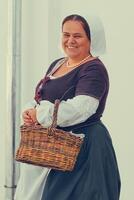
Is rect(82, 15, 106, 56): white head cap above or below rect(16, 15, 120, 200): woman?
above

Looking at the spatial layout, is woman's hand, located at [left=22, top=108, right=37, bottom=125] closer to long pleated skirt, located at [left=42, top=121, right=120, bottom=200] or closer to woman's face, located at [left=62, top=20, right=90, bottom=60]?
long pleated skirt, located at [left=42, top=121, right=120, bottom=200]

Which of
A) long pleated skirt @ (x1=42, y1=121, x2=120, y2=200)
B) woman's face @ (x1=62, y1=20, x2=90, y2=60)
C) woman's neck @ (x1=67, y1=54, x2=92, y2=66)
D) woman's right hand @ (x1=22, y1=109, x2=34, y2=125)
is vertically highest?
woman's face @ (x1=62, y1=20, x2=90, y2=60)

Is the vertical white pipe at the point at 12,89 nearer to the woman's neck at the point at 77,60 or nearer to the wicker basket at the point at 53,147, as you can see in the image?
Answer: the woman's neck at the point at 77,60

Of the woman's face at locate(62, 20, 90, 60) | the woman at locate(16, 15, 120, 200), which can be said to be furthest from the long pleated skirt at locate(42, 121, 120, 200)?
the woman's face at locate(62, 20, 90, 60)

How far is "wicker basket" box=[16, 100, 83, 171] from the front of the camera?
1480 mm

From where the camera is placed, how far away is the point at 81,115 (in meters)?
1.52

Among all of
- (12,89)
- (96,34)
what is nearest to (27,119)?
(96,34)

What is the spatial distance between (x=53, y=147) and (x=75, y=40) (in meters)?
0.42

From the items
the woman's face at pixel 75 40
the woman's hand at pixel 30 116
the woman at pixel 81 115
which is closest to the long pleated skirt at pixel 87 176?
the woman at pixel 81 115

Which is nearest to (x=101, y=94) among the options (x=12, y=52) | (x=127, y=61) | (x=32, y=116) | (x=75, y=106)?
(x=75, y=106)

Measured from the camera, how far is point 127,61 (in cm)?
240

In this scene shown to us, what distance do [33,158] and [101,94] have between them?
33 cm

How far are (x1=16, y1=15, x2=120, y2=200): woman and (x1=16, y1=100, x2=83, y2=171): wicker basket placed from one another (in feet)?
0.11

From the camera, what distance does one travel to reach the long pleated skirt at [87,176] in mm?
1565
